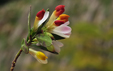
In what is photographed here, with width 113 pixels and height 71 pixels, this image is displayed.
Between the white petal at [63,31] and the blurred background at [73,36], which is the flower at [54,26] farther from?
the blurred background at [73,36]

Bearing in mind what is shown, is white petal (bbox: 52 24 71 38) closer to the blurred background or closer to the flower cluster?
the flower cluster

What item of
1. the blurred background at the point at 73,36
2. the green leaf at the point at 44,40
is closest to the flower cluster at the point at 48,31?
the green leaf at the point at 44,40

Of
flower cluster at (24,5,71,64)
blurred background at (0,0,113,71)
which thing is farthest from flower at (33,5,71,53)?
blurred background at (0,0,113,71)

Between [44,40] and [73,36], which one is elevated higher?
[44,40]

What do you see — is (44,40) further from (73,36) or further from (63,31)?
(73,36)

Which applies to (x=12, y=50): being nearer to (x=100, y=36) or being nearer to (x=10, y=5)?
(x=10, y=5)

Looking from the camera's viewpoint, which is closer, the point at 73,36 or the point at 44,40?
the point at 44,40

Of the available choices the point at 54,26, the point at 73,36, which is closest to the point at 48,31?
the point at 54,26
